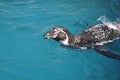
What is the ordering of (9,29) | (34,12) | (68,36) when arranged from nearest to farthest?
(68,36), (9,29), (34,12)

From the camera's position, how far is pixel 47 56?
689 cm

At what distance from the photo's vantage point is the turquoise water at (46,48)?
21.7 ft

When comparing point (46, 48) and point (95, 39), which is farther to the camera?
point (46, 48)

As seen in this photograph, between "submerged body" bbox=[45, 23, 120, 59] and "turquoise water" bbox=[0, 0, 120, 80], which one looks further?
"turquoise water" bbox=[0, 0, 120, 80]

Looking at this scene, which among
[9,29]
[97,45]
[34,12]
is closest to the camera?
[97,45]

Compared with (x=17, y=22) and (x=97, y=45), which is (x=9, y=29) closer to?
(x=17, y=22)

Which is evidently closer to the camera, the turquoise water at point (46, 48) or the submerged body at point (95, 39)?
the submerged body at point (95, 39)

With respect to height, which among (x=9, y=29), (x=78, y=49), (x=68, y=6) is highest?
(x=68, y=6)

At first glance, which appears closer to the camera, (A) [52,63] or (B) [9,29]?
(A) [52,63]

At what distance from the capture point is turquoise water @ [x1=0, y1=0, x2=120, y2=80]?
6.62 metres

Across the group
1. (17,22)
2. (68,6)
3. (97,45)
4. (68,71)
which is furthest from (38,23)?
(97,45)

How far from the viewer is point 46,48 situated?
708 cm

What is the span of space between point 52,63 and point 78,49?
913 millimetres

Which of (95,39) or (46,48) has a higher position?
(95,39)
